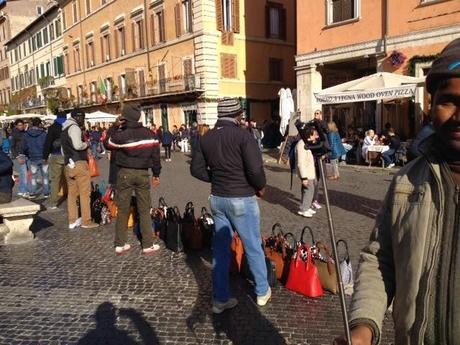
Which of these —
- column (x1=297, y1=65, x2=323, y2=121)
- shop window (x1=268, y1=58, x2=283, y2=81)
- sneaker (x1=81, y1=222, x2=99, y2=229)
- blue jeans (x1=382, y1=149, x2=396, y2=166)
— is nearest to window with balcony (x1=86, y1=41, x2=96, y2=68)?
shop window (x1=268, y1=58, x2=283, y2=81)

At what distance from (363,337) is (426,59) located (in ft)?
50.6

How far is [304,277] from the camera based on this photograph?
14.4ft

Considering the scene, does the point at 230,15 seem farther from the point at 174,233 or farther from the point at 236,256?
the point at 236,256

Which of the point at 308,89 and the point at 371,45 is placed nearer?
the point at 371,45

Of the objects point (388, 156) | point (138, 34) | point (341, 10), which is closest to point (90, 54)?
point (138, 34)

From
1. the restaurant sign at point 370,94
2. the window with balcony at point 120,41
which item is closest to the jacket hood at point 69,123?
the restaurant sign at point 370,94

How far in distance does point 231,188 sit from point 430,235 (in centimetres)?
266

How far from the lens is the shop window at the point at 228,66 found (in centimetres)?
2747

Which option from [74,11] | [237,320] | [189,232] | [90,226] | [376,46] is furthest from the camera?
[74,11]

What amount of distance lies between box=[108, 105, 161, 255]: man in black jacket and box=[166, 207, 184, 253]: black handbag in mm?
231

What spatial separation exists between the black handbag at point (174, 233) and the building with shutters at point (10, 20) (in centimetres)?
6158

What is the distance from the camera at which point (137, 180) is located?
5.77 m

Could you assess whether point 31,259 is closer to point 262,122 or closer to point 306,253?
point 306,253

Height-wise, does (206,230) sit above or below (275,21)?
below
